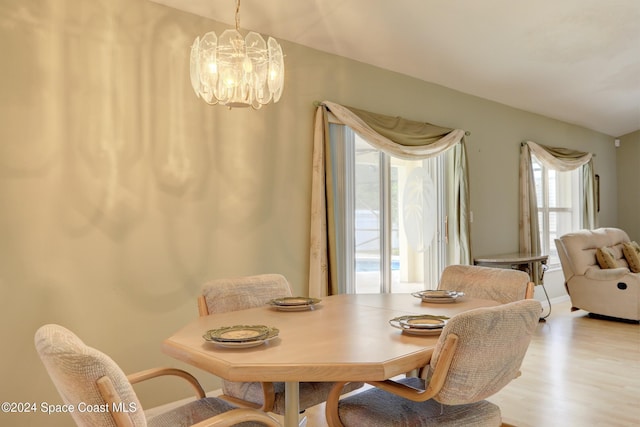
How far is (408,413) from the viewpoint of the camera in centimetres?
179

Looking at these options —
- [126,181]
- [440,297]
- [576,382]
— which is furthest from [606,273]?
[126,181]

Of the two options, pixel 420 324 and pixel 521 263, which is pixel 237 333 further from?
pixel 521 263

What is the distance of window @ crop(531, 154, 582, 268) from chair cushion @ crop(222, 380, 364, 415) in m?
5.18

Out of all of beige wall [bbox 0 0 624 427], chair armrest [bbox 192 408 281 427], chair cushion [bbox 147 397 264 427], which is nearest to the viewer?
chair armrest [bbox 192 408 281 427]

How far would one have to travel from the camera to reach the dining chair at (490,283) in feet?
8.29

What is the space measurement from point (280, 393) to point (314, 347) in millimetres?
574

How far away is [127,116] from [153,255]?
0.83 metres

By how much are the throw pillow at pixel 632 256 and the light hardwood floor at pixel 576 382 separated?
0.99m

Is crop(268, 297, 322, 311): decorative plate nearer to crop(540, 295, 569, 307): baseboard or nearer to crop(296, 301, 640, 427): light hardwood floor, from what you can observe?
crop(296, 301, 640, 427): light hardwood floor

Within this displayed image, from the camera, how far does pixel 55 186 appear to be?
2.62 metres

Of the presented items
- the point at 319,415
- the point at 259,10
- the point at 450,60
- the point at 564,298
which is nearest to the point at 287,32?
the point at 259,10

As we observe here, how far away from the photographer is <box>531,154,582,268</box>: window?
6.76m

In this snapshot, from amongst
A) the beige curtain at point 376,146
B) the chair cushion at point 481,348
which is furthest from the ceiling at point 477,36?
the chair cushion at point 481,348

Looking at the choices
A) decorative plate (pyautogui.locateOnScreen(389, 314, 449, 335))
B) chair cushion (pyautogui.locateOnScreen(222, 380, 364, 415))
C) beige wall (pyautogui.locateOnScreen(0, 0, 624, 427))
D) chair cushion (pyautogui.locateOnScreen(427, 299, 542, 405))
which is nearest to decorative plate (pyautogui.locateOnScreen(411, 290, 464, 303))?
decorative plate (pyautogui.locateOnScreen(389, 314, 449, 335))
